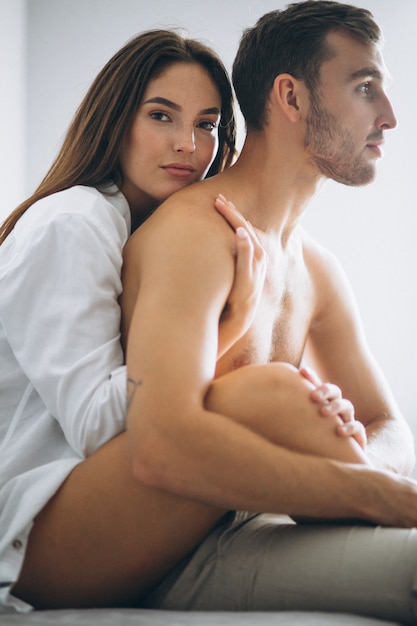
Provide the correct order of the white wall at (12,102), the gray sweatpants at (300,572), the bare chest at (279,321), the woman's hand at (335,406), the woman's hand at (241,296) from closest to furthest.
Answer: the gray sweatpants at (300,572), the woman's hand at (335,406), the woman's hand at (241,296), the bare chest at (279,321), the white wall at (12,102)

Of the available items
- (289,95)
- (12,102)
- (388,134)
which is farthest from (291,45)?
(388,134)

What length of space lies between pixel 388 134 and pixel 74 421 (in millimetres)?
2659

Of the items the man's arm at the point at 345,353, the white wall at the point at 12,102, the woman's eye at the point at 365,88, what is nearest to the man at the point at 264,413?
the woman's eye at the point at 365,88

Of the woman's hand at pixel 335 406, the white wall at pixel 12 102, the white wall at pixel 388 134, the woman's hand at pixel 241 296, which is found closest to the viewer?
the woman's hand at pixel 335 406

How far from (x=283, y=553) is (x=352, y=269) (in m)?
2.48

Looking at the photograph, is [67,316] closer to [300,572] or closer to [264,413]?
[264,413]

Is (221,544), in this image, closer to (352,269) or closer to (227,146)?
(227,146)

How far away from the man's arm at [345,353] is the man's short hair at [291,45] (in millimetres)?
348

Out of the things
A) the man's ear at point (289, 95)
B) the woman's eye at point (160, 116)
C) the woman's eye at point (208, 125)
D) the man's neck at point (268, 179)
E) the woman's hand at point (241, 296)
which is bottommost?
the woman's hand at point (241, 296)

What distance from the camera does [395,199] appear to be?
3.62 meters

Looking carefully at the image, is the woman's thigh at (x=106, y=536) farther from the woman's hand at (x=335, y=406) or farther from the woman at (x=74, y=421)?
the woman's hand at (x=335, y=406)

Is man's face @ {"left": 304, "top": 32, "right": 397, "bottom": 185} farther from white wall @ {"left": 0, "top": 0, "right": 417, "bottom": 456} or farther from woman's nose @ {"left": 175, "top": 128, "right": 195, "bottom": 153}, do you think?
white wall @ {"left": 0, "top": 0, "right": 417, "bottom": 456}

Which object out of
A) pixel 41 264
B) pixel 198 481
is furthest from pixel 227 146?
pixel 198 481

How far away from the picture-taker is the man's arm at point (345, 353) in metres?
1.77
